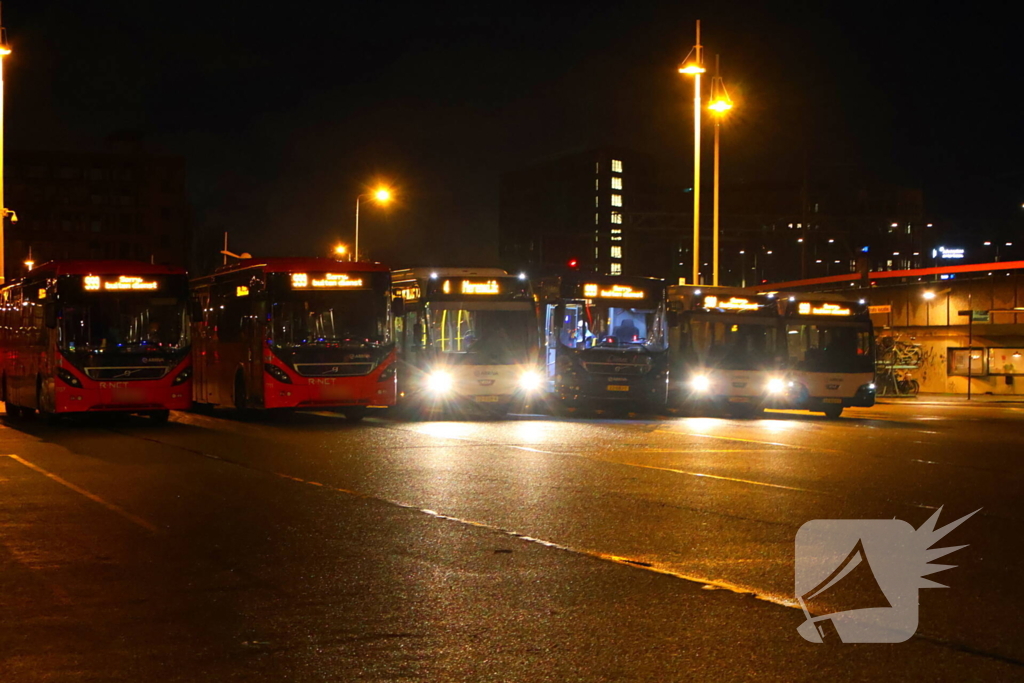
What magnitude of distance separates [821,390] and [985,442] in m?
9.15

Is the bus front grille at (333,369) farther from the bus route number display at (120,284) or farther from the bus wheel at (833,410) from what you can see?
the bus wheel at (833,410)

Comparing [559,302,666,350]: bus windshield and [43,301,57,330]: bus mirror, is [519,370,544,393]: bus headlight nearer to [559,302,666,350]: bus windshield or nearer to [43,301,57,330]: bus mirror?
[559,302,666,350]: bus windshield

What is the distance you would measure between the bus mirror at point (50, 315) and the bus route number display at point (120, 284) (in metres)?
0.74

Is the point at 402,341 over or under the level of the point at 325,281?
under

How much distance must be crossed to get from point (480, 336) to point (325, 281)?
3960 mm

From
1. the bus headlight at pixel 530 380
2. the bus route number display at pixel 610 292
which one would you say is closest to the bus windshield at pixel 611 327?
the bus route number display at pixel 610 292

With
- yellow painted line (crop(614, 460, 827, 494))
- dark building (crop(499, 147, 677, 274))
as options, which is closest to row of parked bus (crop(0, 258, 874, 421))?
yellow painted line (crop(614, 460, 827, 494))

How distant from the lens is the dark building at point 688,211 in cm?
10325

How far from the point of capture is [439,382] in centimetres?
2609

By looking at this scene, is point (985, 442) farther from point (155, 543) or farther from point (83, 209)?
point (83, 209)

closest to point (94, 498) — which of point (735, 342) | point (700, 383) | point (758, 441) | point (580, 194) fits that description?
point (758, 441)

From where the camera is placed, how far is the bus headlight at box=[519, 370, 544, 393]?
26.3 metres

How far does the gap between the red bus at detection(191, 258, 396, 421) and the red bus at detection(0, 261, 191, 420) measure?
1370 mm

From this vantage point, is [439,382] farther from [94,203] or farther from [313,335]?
[94,203]
